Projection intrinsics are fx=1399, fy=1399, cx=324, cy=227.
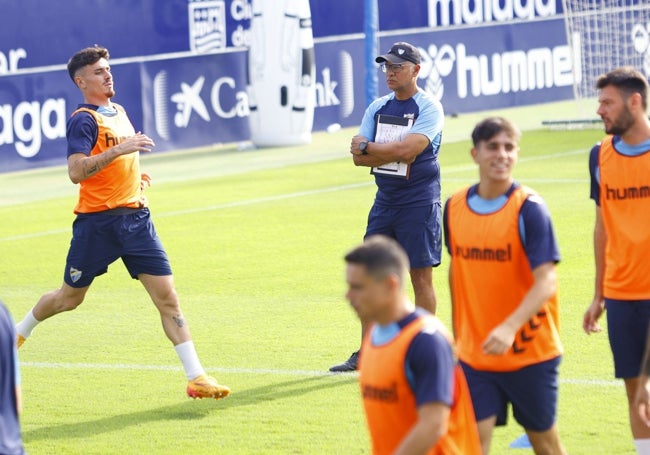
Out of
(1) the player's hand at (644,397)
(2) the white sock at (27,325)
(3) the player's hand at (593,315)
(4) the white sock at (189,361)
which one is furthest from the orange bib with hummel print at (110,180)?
(1) the player's hand at (644,397)

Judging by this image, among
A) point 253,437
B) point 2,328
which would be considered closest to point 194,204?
point 253,437

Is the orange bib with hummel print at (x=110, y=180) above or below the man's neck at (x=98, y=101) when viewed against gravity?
below

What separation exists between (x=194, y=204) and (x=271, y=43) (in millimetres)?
7315

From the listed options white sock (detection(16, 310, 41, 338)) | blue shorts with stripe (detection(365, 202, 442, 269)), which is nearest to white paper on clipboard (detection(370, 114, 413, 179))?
blue shorts with stripe (detection(365, 202, 442, 269))

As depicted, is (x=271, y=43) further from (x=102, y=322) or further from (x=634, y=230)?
(x=634, y=230)

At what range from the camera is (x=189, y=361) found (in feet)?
31.6

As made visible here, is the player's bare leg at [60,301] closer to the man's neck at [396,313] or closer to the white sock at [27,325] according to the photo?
the white sock at [27,325]

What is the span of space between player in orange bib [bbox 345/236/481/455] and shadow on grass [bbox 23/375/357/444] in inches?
165

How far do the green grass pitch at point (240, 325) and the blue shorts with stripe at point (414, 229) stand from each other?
1055 mm

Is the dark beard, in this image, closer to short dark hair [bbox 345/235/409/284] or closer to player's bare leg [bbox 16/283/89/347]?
short dark hair [bbox 345/235/409/284]

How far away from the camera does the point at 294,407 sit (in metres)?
9.52

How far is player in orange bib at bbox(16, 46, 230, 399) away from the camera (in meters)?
9.77

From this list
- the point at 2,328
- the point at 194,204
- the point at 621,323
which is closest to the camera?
the point at 2,328

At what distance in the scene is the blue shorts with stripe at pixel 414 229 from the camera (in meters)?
10.2
